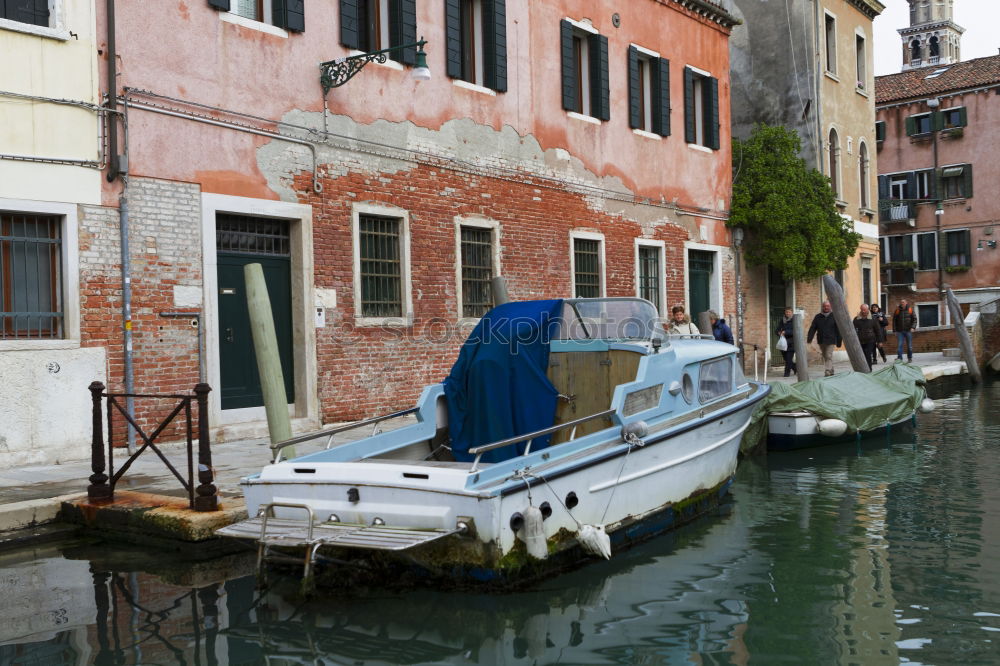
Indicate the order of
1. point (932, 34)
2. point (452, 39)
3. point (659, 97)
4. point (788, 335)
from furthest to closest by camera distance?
point (932, 34) < point (788, 335) < point (659, 97) < point (452, 39)

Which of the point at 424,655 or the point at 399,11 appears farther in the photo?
the point at 399,11

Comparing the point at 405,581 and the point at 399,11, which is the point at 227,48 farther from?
the point at 405,581

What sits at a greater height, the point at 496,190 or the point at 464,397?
the point at 496,190

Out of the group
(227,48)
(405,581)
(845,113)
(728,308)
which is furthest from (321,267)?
(845,113)

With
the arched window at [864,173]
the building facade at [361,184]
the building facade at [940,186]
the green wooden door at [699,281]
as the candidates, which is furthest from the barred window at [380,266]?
the building facade at [940,186]

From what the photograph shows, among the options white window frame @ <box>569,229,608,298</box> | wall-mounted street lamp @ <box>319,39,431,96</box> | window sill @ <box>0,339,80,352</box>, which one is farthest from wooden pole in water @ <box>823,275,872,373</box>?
window sill @ <box>0,339,80,352</box>

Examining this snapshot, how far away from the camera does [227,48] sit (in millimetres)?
10844

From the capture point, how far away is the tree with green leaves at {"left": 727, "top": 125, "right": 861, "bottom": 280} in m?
20.0

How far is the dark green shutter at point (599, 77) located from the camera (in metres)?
16.4

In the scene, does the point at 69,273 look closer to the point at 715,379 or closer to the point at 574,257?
the point at 715,379

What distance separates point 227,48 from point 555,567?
280 inches

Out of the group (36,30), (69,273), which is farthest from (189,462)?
(36,30)

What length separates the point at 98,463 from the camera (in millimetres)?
7602

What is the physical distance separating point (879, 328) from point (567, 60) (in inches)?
359
